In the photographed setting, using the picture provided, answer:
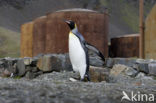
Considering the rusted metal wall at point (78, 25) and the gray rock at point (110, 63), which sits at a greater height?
the rusted metal wall at point (78, 25)

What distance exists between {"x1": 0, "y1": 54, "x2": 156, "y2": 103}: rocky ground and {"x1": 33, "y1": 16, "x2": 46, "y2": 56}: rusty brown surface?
3.94 metres

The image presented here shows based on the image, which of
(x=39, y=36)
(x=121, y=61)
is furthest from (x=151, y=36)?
(x=39, y=36)

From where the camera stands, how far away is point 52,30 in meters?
13.6

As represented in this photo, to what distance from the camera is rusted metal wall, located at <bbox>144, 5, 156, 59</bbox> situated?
12.8 metres

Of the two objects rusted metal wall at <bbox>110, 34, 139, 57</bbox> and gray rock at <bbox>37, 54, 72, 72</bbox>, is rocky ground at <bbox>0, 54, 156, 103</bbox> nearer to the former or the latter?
gray rock at <bbox>37, 54, 72, 72</bbox>

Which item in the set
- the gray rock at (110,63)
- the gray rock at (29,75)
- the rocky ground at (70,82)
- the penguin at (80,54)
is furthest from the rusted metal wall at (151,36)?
the penguin at (80,54)

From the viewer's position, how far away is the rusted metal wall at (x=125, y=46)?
16922 millimetres

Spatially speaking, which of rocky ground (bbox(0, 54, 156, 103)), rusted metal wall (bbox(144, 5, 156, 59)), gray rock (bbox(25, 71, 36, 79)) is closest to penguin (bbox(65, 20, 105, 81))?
rocky ground (bbox(0, 54, 156, 103))

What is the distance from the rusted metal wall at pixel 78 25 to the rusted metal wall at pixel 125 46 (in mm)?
3550

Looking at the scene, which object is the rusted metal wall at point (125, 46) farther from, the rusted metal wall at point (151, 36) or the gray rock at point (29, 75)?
the gray rock at point (29, 75)

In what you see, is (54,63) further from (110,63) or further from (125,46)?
(125,46)

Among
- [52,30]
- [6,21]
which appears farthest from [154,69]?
[6,21]

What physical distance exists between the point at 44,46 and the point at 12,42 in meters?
32.8

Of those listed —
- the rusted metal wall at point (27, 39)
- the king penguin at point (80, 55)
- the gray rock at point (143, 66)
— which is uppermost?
the rusted metal wall at point (27, 39)
